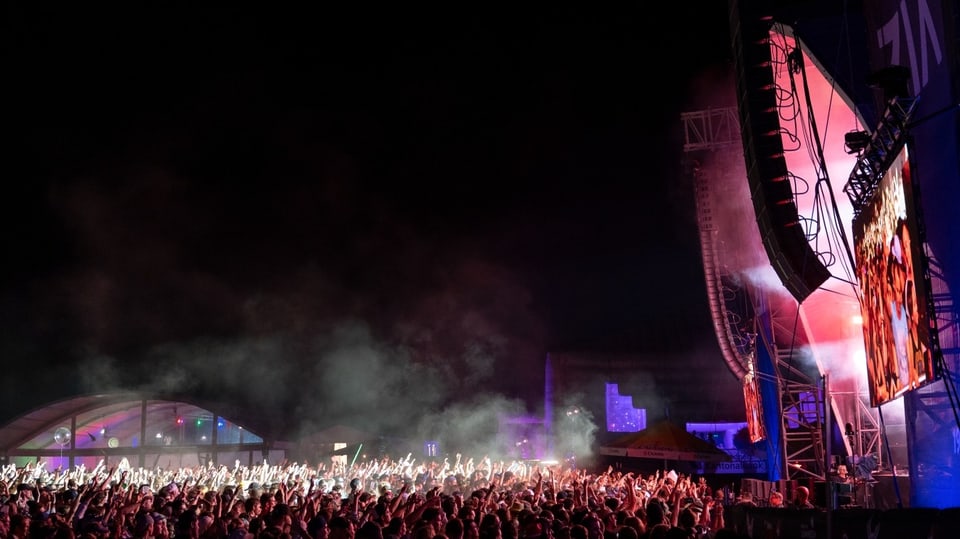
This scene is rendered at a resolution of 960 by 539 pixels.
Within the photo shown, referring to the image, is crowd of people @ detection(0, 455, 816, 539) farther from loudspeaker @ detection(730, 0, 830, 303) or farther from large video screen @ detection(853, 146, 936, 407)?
loudspeaker @ detection(730, 0, 830, 303)

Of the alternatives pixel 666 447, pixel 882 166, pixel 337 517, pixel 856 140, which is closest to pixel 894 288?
pixel 882 166

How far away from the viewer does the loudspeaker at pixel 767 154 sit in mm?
9164

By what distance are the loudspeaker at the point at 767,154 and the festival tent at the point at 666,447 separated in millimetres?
7270

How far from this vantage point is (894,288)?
756 cm

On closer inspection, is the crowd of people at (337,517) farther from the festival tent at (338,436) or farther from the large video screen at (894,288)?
the festival tent at (338,436)

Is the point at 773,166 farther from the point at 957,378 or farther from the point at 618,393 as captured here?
the point at 618,393

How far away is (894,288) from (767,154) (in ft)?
7.57

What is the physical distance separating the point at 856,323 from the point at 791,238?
343 inches

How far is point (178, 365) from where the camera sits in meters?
29.2

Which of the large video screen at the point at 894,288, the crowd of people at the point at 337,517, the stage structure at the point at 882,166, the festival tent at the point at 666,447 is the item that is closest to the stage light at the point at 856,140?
the stage structure at the point at 882,166

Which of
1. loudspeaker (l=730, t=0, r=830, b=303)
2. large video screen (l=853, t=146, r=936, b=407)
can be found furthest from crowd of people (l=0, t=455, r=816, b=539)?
loudspeaker (l=730, t=0, r=830, b=303)

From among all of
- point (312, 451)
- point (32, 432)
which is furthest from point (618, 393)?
point (32, 432)

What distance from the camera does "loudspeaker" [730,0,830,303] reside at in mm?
9164

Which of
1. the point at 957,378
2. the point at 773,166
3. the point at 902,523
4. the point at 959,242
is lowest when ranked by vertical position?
the point at 902,523
